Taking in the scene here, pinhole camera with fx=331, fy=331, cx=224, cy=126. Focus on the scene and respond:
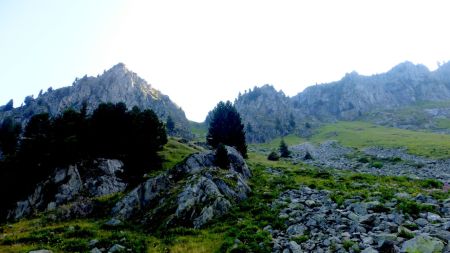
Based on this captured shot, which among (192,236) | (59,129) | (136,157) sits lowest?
(192,236)

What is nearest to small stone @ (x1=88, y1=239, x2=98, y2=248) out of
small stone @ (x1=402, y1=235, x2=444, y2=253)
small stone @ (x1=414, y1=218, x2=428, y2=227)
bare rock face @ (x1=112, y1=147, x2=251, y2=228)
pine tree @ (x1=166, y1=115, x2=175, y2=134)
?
bare rock face @ (x1=112, y1=147, x2=251, y2=228)

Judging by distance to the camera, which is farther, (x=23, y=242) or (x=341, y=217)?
(x=23, y=242)

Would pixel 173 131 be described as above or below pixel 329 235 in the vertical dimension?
above

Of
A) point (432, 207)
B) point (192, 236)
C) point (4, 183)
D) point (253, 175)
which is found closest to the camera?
point (432, 207)

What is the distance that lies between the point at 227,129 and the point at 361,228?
2080 inches

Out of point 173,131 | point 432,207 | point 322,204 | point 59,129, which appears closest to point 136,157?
point 59,129

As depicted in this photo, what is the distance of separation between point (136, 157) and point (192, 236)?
25.7m

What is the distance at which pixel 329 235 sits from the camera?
58.7 ft

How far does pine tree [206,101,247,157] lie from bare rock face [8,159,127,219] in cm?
2379

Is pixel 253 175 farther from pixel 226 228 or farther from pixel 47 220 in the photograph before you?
pixel 47 220

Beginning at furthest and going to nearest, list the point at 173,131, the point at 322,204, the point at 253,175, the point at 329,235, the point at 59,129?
the point at 173,131 → the point at 59,129 → the point at 253,175 → the point at 322,204 → the point at 329,235

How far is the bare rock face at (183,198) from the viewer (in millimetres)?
25520

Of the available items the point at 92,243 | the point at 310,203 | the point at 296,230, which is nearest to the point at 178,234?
the point at 92,243

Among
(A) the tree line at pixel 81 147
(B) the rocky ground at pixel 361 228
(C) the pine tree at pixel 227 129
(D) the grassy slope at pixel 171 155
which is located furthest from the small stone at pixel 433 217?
(C) the pine tree at pixel 227 129
